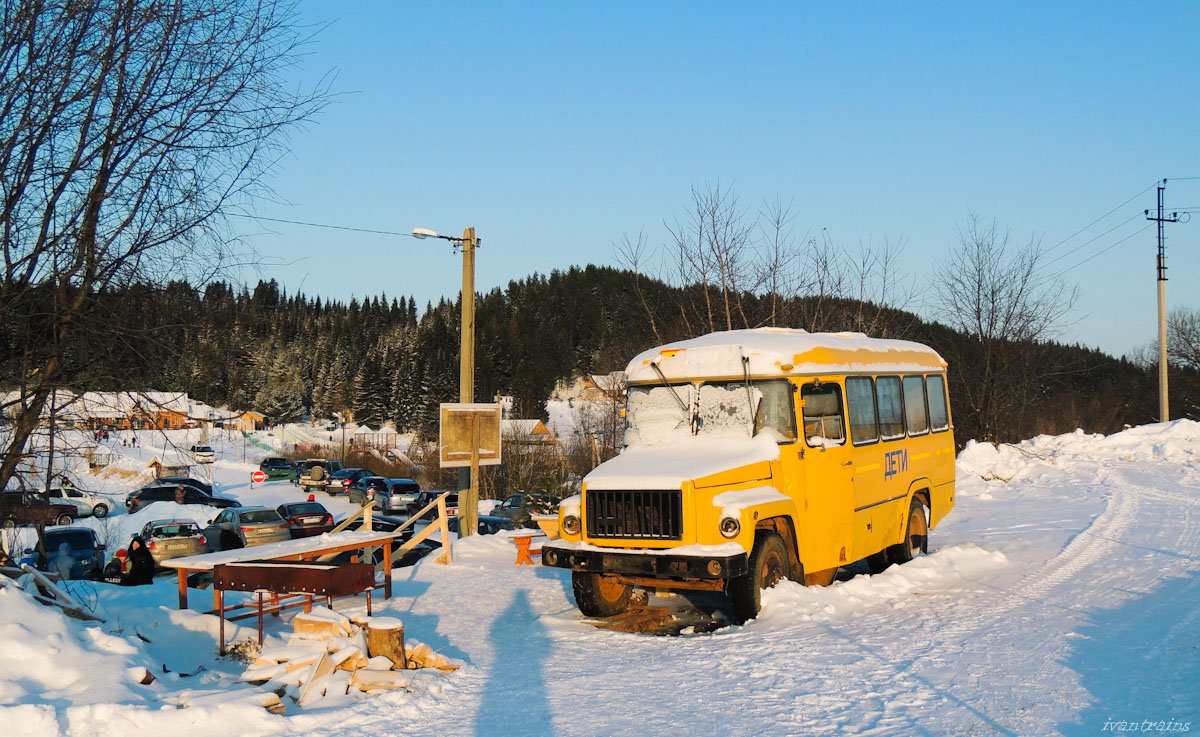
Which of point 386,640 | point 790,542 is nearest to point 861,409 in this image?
point 790,542

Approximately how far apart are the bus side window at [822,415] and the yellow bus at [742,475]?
20 mm

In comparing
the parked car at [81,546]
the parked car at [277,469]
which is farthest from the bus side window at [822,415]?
the parked car at [277,469]

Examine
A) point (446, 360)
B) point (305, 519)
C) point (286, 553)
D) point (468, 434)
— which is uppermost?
point (446, 360)

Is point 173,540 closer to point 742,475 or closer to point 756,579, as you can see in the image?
point 742,475

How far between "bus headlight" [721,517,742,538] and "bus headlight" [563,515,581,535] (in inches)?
68.9

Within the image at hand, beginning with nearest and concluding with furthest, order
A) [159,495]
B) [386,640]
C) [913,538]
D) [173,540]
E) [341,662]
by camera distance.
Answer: [341,662] → [386,640] → [913,538] → [173,540] → [159,495]

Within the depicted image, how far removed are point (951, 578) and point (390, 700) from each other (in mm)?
7744

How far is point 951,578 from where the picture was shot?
1181 centimetres

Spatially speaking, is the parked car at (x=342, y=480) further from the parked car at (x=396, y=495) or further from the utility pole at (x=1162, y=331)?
the utility pole at (x=1162, y=331)

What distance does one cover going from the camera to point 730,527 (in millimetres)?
9250

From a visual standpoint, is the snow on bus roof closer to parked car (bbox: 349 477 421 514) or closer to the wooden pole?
the wooden pole

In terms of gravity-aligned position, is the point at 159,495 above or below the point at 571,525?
below

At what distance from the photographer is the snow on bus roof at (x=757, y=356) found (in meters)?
10.6

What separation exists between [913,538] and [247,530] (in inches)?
676
